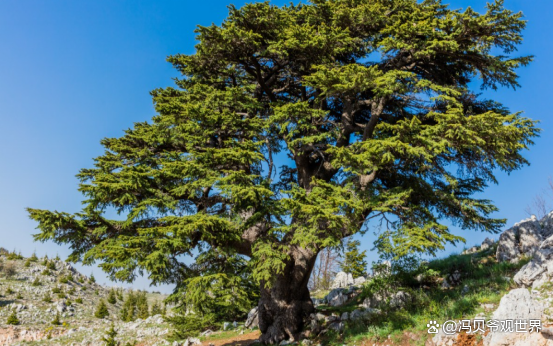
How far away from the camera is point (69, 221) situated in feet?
31.0

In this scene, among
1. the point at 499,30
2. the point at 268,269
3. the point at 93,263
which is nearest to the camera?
the point at 268,269

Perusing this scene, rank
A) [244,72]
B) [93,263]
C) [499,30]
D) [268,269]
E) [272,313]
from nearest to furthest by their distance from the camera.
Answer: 1. [268,269]
2. [93,263]
3. [499,30]
4. [272,313]
5. [244,72]

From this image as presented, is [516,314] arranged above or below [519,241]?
below

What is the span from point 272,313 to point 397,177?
6487 millimetres

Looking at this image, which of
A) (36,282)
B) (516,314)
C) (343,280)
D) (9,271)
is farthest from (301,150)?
(9,271)

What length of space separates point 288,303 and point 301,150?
5.32 metres

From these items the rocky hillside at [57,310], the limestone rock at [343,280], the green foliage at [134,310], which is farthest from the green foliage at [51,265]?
the limestone rock at [343,280]

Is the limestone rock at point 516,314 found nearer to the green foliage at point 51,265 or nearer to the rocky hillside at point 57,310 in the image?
the rocky hillside at point 57,310

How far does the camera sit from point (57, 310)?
26234mm

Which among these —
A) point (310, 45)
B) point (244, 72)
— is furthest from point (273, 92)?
point (310, 45)

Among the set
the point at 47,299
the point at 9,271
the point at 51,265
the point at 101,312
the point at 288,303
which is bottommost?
the point at 101,312

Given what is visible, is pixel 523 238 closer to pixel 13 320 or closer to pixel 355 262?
pixel 355 262

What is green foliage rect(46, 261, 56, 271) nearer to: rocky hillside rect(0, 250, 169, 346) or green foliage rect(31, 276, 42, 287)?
rocky hillside rect(0, 250, 169, 346)

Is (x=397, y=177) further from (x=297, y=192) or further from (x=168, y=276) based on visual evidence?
(x=168, y=276)
